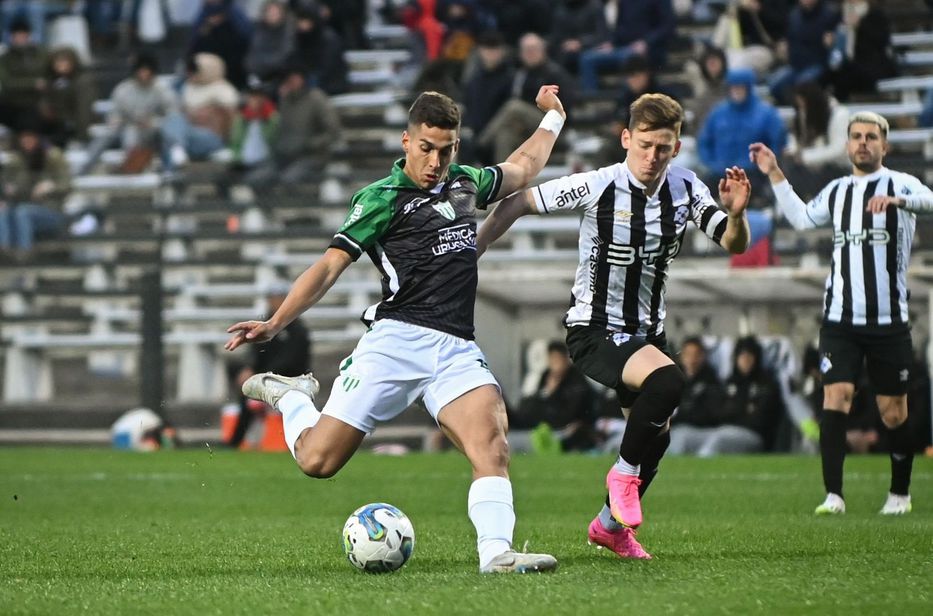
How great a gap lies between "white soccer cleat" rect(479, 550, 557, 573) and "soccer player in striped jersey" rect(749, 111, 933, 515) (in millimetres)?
3605

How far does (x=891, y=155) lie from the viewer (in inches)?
719

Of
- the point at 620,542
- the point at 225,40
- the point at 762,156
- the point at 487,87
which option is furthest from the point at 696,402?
the point at 225,40

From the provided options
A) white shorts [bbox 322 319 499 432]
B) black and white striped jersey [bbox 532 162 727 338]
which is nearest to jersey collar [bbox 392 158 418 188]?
white shorts [bbox 322 319 499 432]

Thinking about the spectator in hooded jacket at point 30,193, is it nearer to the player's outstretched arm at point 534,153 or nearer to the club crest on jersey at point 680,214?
the player's outstretched arm at point 534,153

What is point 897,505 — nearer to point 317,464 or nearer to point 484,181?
point 484,181

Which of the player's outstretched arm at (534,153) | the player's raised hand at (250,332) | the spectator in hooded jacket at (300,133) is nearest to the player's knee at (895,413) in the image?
the player's outstretched arm at (534,153)

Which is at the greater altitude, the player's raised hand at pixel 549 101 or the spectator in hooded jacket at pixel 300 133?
the player's raised hand at pixel 549 101

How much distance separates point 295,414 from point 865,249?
4033mm

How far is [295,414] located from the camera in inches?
282

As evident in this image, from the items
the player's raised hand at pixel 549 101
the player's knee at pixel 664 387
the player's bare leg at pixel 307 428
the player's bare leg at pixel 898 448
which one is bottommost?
the player's bare leg at pixel 898 448

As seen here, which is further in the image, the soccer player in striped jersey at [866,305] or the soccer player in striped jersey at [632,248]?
the soccer player in striped jersey at [866,305]

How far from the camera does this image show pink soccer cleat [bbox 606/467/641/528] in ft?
22.5

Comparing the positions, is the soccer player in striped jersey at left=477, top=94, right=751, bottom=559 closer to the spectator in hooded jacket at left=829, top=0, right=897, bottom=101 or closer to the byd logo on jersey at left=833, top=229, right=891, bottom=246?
the byd logo on jersey at left=833, top=229, right=891, bottom=246

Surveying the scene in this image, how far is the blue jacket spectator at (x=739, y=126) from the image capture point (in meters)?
16.7
